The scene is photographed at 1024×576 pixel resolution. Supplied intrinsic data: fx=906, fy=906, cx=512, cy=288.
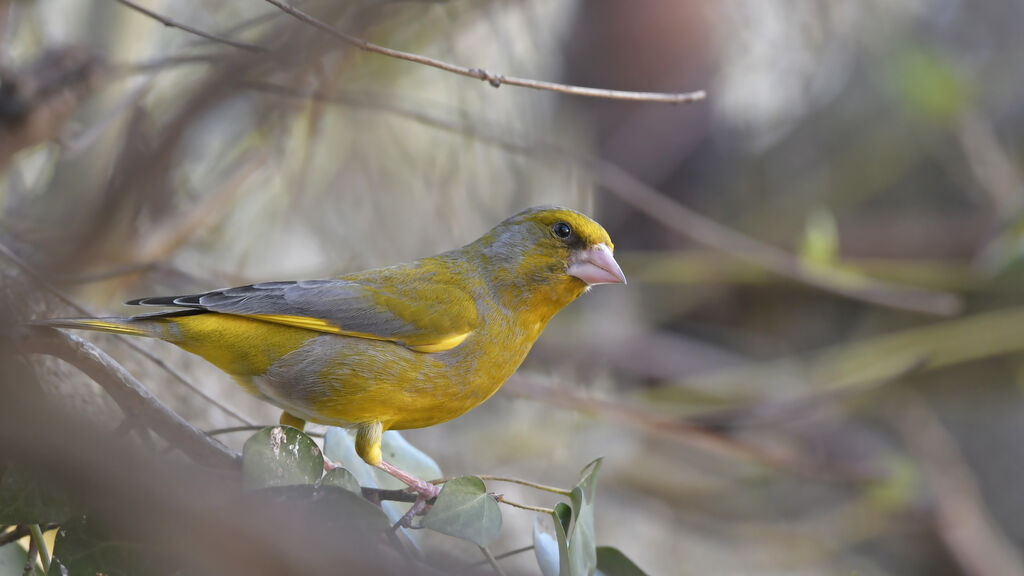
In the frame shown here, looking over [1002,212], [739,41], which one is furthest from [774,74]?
[1002,212]

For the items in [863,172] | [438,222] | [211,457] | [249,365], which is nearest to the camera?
[211,457]

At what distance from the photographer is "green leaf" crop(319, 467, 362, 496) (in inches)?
73.3

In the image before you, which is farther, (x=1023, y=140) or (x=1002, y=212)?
(x=1023, y=140)

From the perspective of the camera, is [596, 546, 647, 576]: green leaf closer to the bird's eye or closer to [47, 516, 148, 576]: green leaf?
[47, 516, 148, 576]: green leaf

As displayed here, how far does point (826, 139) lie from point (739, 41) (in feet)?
3.96

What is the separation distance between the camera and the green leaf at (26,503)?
1.57 metres

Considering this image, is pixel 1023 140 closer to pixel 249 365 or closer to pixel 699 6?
pixel 699 6

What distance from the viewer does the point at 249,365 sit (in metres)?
2.60

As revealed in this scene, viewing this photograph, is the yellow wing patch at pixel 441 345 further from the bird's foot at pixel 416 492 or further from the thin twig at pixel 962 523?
the thin twig at pixel 962 523

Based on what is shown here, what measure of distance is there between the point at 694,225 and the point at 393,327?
8.37ft

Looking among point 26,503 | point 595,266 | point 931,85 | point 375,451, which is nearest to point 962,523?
point 931,85

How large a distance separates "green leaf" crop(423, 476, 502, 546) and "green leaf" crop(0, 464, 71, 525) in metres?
0.68

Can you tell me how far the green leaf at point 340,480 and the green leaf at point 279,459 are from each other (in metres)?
0.04

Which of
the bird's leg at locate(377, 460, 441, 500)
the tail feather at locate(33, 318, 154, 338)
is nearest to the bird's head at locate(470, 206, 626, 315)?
the bird's leg at locate(377, 460, 441, 500)
